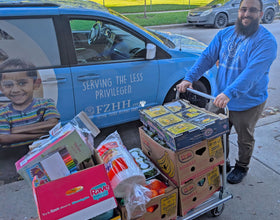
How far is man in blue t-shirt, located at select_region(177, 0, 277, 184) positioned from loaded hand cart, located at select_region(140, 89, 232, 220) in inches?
9.6

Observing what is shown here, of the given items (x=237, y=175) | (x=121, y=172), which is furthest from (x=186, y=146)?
(x=237, y=175)

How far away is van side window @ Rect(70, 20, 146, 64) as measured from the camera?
351 cm

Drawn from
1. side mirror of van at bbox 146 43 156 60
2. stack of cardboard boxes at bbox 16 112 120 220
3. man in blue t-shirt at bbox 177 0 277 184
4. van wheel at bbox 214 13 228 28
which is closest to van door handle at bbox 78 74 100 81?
side mirror of van at bbox 146 43 156 60

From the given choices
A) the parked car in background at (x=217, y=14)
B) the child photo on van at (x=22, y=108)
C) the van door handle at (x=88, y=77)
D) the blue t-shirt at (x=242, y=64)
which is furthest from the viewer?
the parked car in background at (x=217, y=14)

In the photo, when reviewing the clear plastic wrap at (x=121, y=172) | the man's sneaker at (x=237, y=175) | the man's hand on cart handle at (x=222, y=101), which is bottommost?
the man's sneaker at (x=237, y=175)

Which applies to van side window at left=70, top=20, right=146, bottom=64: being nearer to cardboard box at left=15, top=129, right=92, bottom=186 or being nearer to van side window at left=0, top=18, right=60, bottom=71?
van side window at left=0, top=18, right=60, bottom=71

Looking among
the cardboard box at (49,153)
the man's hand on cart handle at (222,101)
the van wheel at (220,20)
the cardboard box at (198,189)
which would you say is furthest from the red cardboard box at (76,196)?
the van wheel at (220,20)

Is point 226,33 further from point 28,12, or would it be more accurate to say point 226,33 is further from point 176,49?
point 28,12

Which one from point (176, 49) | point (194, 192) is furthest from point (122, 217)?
point (176, 49)

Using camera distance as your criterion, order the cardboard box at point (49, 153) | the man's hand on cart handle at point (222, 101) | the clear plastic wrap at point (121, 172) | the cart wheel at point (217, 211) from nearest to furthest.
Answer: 1. the cardboard box at point (49, 153)
2. the clear plastic wrap at point (121, 172)
3. the man's hand on cart handle at point (222, 101)
4. the cart wheel at point (217, 211)

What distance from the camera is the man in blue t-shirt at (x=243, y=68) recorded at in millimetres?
2119

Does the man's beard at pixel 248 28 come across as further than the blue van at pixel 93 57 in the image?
No

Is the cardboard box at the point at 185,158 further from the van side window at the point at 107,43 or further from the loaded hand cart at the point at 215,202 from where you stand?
the van side window at the point at 107,43

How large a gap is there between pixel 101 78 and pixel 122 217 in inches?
77.9
